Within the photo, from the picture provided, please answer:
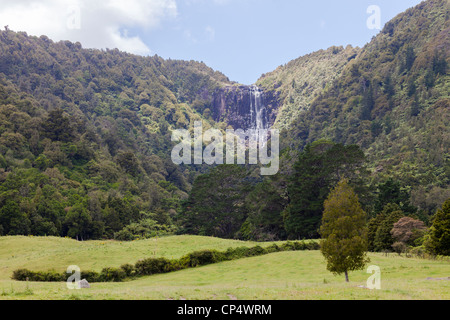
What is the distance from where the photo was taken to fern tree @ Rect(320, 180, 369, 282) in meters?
22.4

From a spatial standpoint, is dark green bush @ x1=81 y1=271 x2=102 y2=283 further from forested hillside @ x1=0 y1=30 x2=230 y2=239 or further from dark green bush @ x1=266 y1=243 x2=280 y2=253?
forested hillside @ x1=0 y1=30 x2=230 y2=239

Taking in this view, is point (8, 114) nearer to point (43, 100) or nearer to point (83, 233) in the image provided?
point (83, 233)

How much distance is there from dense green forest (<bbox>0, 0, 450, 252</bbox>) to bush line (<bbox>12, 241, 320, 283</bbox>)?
42.8 feet

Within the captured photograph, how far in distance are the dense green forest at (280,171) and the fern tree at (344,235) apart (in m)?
12.6

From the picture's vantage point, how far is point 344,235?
22891 mm

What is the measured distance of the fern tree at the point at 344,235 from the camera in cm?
2242

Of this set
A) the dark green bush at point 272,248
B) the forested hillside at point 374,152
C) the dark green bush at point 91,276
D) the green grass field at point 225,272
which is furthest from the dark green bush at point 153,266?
the forested hillside at point 374,152

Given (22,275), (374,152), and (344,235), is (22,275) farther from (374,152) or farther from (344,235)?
(374,152)

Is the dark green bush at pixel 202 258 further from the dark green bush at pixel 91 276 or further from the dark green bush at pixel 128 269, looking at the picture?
the dark green bush at pixel 91 276

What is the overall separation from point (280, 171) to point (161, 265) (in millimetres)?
41420

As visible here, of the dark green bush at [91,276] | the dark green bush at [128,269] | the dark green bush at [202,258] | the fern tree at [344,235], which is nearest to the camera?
the fern tree at [344,235]

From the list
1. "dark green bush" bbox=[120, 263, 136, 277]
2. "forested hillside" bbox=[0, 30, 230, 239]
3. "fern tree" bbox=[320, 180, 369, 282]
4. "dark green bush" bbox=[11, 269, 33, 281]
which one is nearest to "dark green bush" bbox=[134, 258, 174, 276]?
"dark green bush" bbox=[120, 263, 136, 277]
